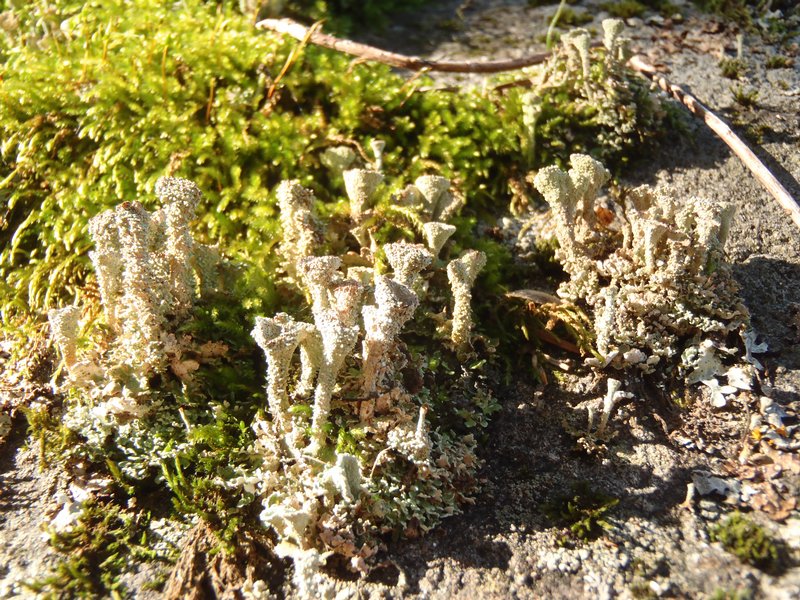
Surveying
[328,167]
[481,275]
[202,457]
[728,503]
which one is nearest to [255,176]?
[328,167]

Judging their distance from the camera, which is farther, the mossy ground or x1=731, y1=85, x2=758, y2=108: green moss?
x1=731, y1=85, x2=758, y2=108: green moss

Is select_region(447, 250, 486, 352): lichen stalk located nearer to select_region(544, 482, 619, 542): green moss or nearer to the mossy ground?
the mossy ground

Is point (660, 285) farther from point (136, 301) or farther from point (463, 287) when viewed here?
point (136, 301)

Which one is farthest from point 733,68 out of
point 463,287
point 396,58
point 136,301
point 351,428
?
point 136,301

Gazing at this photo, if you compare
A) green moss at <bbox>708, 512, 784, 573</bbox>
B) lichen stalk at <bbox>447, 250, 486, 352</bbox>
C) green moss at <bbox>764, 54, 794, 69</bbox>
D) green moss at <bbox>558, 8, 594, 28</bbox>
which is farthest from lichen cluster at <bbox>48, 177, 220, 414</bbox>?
green moss at <bbox>764, 54, 794, 69</bbox>

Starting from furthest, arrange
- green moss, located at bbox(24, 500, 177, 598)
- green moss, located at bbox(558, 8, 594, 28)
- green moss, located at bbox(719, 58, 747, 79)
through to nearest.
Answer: green moss, located at bbox(558, 8, 594, 28), green moss, located at bbox(719, 58, 747, 79), green moss, located at bbox(24, 500, 177, 598)

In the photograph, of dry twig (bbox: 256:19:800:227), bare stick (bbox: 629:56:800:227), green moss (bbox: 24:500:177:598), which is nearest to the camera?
green moss (bbox: 24:500:177:598)
